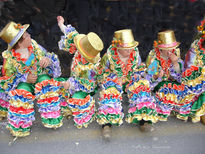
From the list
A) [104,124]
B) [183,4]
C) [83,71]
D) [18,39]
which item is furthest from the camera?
[183,4]

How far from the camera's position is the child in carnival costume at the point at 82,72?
2619mm

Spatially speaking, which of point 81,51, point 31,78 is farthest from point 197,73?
point 31,78

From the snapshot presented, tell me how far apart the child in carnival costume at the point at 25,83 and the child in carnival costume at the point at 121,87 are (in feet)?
2.14

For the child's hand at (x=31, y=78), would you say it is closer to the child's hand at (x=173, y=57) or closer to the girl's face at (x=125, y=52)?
the girl's face at (x=125, y=52)

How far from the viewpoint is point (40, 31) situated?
3828 millimetres

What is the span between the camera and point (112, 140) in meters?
2.86

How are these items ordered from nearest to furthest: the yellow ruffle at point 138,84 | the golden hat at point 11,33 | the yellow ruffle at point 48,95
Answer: the golden hat at point 11,33 → the yellow ruffle at point 48,95 → the yellow ruffle at point 138,84

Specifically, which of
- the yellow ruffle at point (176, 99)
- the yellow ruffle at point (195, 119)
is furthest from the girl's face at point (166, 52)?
the yellow ruffle at point (195, 119)

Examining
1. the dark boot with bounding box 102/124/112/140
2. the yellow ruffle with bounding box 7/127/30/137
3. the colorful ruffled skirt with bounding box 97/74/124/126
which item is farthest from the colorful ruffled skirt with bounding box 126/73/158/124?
the yellow ruffle with bounding box 7/127/30/137

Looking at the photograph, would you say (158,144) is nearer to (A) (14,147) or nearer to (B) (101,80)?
(B) (101,80)

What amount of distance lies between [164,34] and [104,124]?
1.43 metres

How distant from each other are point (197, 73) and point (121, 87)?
3.24 ft

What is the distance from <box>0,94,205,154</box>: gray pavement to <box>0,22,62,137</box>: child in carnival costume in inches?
6.6

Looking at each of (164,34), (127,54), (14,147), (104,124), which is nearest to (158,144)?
(104,124)
